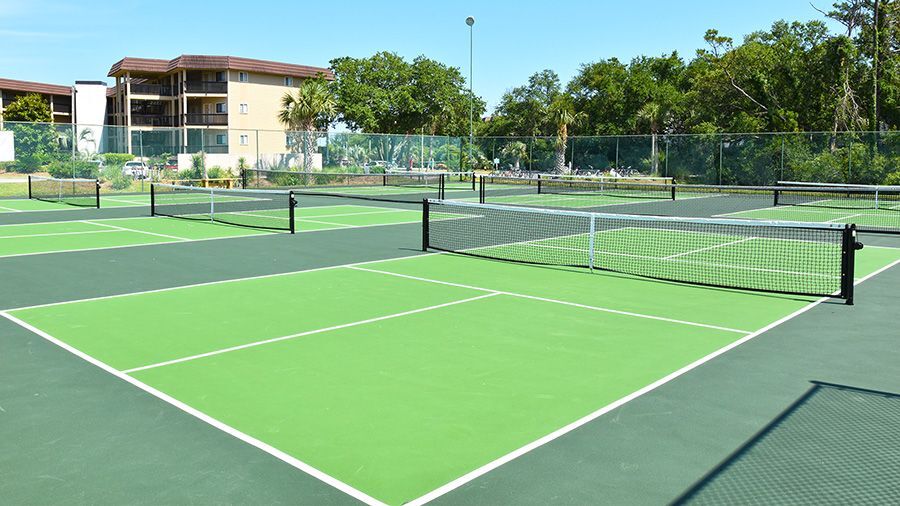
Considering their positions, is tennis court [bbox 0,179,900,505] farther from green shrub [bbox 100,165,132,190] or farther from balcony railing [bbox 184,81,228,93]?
balcony railing [bbox 184,81,228,93]

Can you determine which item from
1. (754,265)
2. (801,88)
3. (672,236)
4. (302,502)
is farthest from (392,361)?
(801,88)

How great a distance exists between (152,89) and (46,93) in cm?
1895

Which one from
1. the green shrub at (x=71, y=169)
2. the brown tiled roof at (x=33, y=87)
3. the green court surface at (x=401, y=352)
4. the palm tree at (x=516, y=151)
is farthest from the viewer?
the brown tiled roof at (x=33, y=87)

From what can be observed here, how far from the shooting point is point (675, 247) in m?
17.3

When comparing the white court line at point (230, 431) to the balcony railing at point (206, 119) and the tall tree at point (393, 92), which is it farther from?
the balcony railing at point (206, 119)

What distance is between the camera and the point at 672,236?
1941cm

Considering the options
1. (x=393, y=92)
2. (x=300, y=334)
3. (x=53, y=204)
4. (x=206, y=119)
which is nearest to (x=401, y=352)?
(x=300, y=334)

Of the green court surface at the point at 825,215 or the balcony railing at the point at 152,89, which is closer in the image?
the green court surface at the point at 825,215

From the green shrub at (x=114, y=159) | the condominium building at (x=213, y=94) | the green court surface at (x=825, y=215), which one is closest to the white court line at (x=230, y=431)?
the green court surface at (x=825, y=215)

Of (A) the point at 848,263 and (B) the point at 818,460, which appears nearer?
(B) the point at 818,460

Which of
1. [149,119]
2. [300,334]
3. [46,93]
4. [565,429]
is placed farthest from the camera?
[46,93]

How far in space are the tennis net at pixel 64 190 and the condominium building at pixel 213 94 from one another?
2509 centimetres

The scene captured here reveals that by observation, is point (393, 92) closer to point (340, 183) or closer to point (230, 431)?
point (340, 183)

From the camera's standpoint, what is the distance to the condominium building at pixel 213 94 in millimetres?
63438
